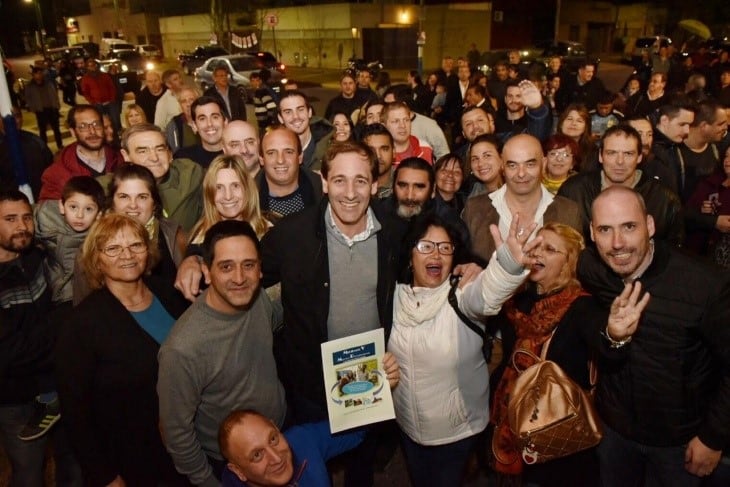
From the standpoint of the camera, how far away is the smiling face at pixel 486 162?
15.3ft

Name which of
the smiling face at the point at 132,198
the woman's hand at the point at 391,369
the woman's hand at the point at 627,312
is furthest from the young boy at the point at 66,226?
the woman's hand at the point at 627,312

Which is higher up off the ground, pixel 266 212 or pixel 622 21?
pixel 622 21

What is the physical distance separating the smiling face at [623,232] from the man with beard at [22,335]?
10.2 ft

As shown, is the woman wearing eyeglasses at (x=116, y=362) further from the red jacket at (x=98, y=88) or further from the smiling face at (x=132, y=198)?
the red jacket at (x=98, y=88)

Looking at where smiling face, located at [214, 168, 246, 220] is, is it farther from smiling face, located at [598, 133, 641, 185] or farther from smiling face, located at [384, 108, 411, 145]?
smiling face, located at [598, 133, 641, 185]

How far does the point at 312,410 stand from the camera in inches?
126

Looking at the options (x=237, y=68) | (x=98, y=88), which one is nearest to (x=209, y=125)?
(x=98, y=88)

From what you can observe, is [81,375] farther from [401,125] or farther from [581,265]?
[401,125]

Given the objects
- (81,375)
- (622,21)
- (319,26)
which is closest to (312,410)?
(81,375)

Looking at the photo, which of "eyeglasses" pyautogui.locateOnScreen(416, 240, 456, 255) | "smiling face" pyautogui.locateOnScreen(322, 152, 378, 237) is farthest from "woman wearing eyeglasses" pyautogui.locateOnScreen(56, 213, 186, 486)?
"eyeglasses" pyautogui.locateOnScreen(416, 240, 456, 255)

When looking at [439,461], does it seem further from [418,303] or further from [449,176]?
[449,176]

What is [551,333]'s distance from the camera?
9.85 feet

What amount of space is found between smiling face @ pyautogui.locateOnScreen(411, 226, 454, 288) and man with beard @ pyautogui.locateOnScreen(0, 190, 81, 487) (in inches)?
84.4

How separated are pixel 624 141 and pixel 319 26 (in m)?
36.2
